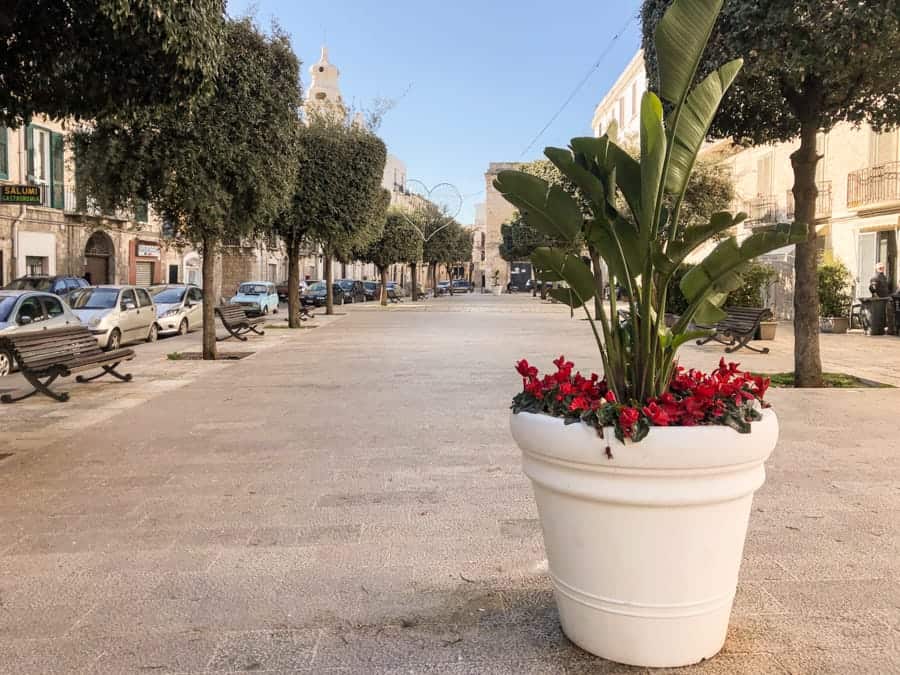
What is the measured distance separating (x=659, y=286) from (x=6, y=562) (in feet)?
11.3

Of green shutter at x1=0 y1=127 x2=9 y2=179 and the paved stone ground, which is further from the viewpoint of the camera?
green shutter at x1=0 y1=127 x2=9 y2=179

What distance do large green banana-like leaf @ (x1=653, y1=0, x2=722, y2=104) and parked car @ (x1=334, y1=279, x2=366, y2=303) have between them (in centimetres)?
4190

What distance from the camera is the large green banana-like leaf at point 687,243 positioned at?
Result: 2.85 meters

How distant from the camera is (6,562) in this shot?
13.0 feet

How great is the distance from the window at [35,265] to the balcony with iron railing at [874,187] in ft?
90.7

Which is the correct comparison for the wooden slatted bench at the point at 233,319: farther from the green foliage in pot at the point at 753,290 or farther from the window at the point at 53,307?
the green foliage in pot at the point at 753,290

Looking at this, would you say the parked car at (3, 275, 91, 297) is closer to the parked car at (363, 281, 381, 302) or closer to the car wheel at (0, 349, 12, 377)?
the car wheel at (0, 349, 12, 377)

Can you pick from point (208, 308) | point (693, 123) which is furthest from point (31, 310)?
point (693, 123)

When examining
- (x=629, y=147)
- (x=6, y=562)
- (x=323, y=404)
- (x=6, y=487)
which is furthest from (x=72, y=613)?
(x=629, y=147)

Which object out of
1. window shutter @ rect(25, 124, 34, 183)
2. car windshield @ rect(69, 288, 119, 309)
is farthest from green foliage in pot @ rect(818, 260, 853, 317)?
window shutter @ rect(25, 124, 34, 183)

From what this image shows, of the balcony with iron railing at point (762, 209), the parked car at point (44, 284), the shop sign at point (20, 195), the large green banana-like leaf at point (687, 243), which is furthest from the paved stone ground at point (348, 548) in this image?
the balcony with iron railing at point (762, 209)

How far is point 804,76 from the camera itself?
865 centimetres

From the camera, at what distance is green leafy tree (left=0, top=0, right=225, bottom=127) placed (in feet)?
18.0

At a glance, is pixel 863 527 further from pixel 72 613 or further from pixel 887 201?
pixel 887 201
